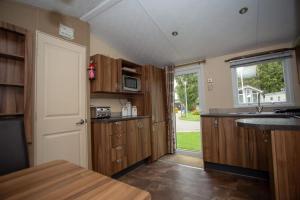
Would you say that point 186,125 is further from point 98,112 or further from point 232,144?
point 98,112

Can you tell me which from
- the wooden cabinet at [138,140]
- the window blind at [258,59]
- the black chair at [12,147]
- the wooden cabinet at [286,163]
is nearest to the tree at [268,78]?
the window blind at [258,59]

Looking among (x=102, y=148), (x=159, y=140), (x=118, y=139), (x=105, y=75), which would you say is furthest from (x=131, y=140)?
(x=105, y=75)

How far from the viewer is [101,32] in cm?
280

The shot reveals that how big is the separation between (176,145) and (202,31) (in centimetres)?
257

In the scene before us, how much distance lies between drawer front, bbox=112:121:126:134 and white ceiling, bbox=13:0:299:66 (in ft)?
5.24

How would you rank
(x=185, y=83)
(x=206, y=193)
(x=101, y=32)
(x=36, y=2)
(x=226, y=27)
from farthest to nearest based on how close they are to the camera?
(x=185, y=83), (x=101, y=32), (x=226, y=27), (x=206, y=193), (x=36, y=2)

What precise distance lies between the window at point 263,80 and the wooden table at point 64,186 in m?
3.02

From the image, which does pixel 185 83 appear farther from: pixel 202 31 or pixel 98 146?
pixel 98 146

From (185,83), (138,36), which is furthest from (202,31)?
(185,83)

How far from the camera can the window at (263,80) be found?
2.69 m

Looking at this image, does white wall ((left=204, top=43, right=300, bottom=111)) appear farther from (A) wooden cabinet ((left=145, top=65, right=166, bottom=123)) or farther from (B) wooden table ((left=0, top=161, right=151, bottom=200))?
(B) wooden table ((left=0, top=161, right=151, bottom=200))

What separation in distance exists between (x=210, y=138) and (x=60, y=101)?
240cm

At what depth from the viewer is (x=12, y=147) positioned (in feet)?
3.47

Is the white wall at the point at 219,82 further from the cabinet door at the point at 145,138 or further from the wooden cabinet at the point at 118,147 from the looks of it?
the wooden cabinet at the point at 118,147
